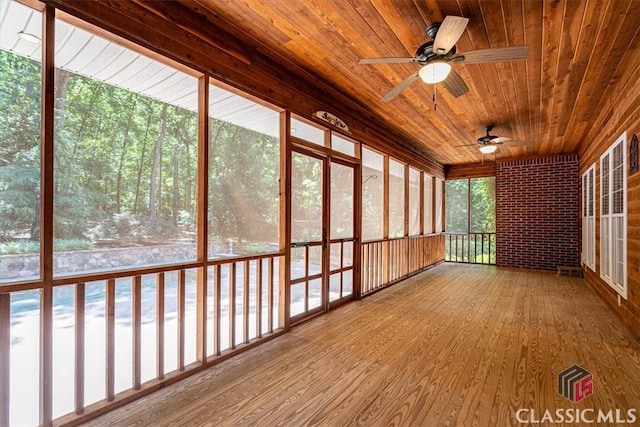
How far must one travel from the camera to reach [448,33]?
205cm

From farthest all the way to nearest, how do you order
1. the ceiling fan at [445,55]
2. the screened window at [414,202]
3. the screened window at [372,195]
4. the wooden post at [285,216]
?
the screened window at [414,202], the screened window at [372,195], the wooden post at [285,216], the ceiling fan at [445,55]

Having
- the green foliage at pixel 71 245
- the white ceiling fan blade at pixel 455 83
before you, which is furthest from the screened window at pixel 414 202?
the green foliage at pixel 71 245

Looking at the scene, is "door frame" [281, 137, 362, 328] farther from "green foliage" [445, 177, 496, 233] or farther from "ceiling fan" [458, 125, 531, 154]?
"green foliage" [445, 177, 496, 233]

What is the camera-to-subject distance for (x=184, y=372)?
237cm

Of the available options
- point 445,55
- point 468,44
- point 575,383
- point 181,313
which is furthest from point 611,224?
point 181,313

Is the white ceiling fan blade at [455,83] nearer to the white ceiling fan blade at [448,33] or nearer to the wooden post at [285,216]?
the white ceiling fan blade at [448,33]

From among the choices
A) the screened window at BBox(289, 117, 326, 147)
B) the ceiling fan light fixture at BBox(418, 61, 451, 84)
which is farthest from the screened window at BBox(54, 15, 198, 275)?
the ceiling fan light fixture at BBox(418, 61, 451, 84)

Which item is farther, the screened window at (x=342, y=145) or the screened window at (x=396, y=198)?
the screened window at (x=396, y=198)

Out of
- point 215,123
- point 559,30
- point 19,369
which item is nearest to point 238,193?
point 215,123

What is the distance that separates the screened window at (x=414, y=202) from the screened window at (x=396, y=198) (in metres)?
0.58

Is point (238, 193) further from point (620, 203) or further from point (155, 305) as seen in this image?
point (620, 203)

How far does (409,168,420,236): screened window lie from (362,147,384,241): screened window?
159cm

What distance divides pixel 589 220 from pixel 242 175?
6281 millimetres

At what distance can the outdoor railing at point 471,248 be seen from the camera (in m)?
8.26
